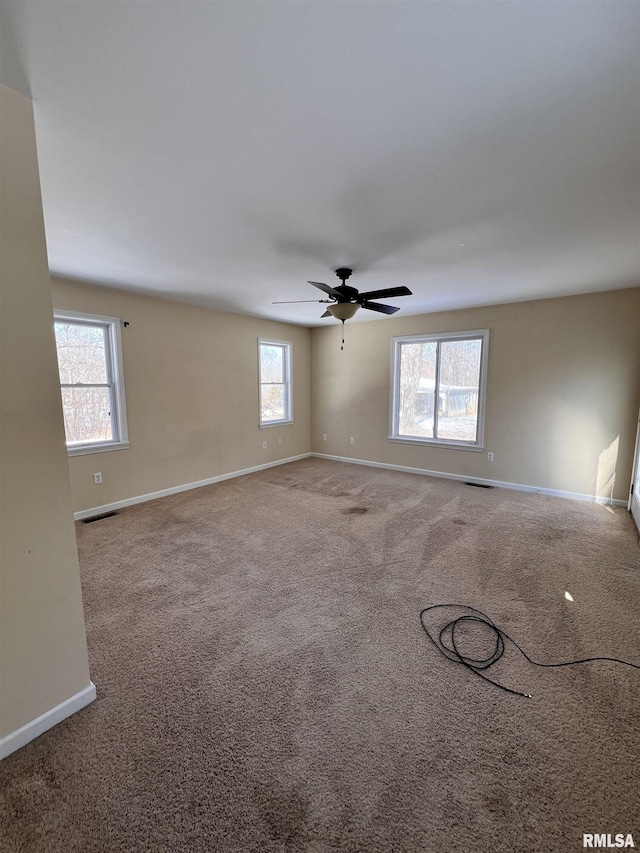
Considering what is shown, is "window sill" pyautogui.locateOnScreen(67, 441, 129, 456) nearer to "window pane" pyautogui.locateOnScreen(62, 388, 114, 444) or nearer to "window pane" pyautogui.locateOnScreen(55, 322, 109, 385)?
"window pane" pyautogui.locateOnScreen(62, 388, 114, 444)

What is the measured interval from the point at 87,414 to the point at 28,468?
2.95 metres

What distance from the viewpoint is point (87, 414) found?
3.98m

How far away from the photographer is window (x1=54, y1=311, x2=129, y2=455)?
12.4 ft

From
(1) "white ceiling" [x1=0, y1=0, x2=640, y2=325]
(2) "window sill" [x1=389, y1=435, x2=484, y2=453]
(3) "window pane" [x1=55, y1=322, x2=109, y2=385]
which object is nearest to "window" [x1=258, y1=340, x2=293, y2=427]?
(2) "window sill" [x1=389, y1=435, x2=484, y2=453]

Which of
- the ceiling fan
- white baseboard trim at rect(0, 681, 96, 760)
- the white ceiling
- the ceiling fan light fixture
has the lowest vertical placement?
white baseboard trim at rect(0, 681, 96, 760)

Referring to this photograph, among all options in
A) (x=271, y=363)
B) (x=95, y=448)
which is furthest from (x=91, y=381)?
(x=271, y=363)

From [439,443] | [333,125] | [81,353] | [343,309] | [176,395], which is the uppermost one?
[333,125]

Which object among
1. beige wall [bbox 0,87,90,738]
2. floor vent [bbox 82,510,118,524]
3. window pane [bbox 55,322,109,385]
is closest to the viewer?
beige wall [bbox 0,87,90,738]

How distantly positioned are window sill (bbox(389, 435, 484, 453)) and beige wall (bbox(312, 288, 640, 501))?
83mm

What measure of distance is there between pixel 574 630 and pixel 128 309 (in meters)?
5.07

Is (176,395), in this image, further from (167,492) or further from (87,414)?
(167,492)

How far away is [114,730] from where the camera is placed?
60.8 inches

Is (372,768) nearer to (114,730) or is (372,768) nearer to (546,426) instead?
(114,730)

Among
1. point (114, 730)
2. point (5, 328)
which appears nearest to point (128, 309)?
point (5, 328)
